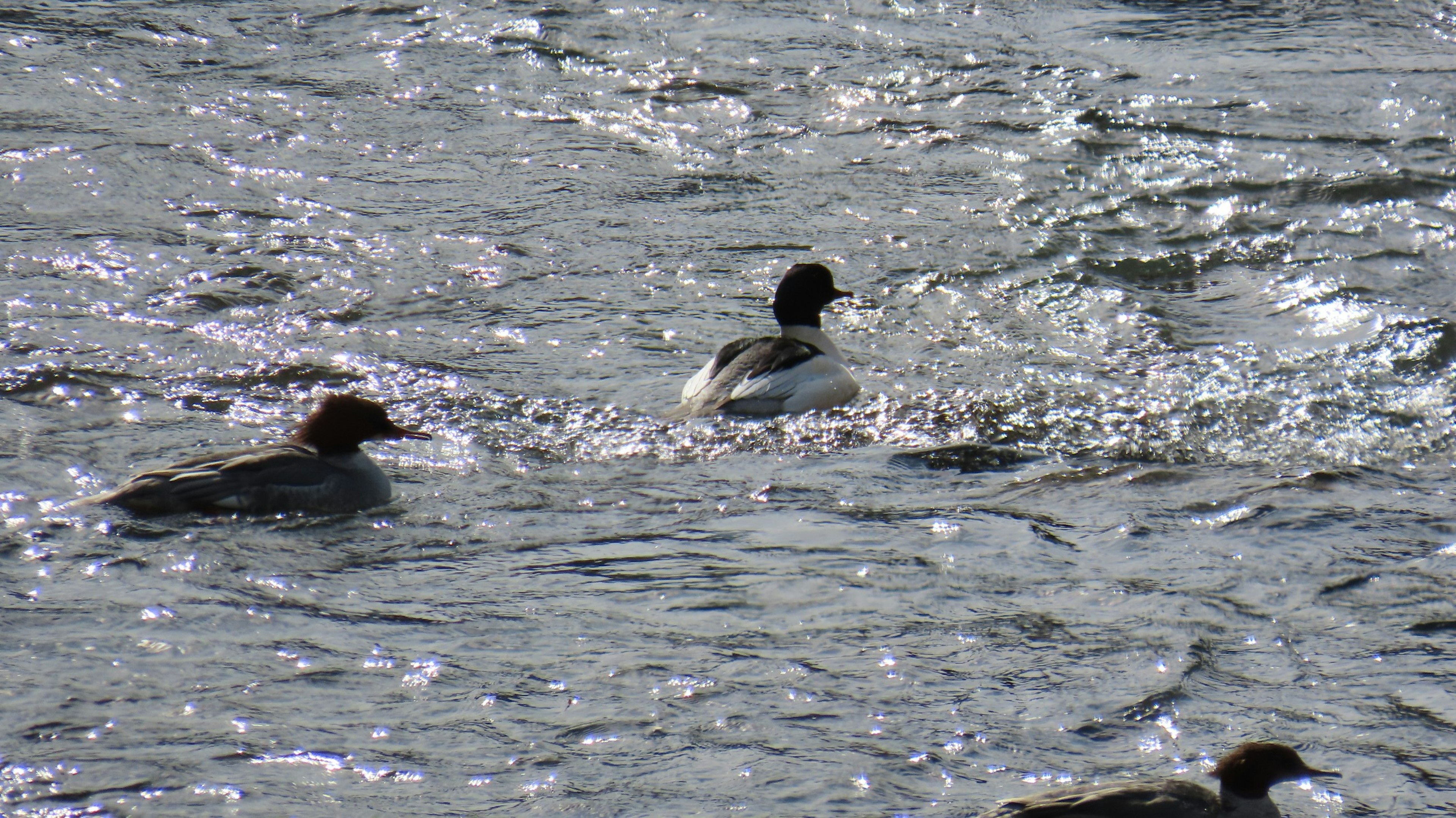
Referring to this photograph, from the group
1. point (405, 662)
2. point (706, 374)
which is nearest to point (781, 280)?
point (706, 374)

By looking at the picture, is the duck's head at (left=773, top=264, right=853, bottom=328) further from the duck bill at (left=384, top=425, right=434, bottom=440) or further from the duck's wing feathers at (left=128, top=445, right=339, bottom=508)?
the duck's wing feathers at (left=128, top=445, right=339, bottom=508)

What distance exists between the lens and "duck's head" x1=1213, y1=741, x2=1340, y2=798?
Result: 195 inches

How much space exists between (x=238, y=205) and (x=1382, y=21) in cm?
1111

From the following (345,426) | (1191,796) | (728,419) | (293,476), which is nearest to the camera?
(1191,796)

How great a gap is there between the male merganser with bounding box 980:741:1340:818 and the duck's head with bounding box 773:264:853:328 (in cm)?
553

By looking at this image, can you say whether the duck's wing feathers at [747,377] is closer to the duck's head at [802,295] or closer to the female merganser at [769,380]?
the female merganser at [769,380]

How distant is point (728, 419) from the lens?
919 centimetres

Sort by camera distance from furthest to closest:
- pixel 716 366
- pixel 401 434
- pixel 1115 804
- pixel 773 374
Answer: pixel 716 366, pixel 773 374, pixel 401 434, pixel 1115 804

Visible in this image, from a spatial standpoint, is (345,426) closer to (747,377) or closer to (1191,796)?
(747,377)

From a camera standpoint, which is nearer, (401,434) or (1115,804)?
(1115,804)

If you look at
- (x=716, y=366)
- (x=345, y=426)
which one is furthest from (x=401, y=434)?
(x=716, y=366)

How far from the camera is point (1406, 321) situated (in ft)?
35.1

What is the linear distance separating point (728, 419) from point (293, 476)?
2.47 metres

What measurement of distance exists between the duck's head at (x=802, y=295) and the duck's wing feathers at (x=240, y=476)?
347 cm
